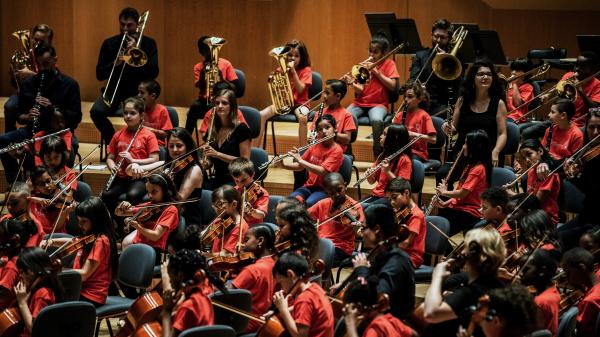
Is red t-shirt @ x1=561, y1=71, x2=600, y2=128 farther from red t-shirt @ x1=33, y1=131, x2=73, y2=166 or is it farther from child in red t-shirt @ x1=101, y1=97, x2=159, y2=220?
red t-shirt @ x1=33, y1=131, x2=73, y2=166

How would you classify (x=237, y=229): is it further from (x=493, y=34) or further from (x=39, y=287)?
(x=493, y=34)

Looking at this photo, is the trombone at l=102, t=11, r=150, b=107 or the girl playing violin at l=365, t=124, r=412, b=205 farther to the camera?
the trombone at l=102, t=11, r=150, b=107

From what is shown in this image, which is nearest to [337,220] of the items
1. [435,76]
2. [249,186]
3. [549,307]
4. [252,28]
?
[249,186]

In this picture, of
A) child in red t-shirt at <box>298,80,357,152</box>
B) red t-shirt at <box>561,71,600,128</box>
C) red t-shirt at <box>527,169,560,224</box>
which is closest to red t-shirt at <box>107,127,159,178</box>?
child in red t-shirt at <box>298,80,357,152</box>

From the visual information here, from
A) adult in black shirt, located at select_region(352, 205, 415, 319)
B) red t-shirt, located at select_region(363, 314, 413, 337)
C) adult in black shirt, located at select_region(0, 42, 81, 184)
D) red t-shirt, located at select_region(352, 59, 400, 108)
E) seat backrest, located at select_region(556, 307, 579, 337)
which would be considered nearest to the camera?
red t-shirt, located at select_region(363, 314, 413, 337)

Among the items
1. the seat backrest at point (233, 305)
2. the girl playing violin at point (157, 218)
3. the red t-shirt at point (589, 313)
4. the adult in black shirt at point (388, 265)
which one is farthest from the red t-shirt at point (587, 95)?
the seat backrest at point (233, 305)

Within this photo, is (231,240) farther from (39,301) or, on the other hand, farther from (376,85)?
(376,85)

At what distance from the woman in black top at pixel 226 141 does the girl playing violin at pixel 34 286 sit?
2527 mm

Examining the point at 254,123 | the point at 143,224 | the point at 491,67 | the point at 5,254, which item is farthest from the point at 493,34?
the point at 5,254

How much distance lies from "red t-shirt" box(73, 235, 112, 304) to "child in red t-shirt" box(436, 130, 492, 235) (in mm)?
2343

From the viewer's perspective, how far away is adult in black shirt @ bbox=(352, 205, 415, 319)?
4.71 meters

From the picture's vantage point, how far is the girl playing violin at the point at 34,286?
518 centimetres

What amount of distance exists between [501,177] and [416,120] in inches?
43.8

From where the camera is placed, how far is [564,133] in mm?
7836
